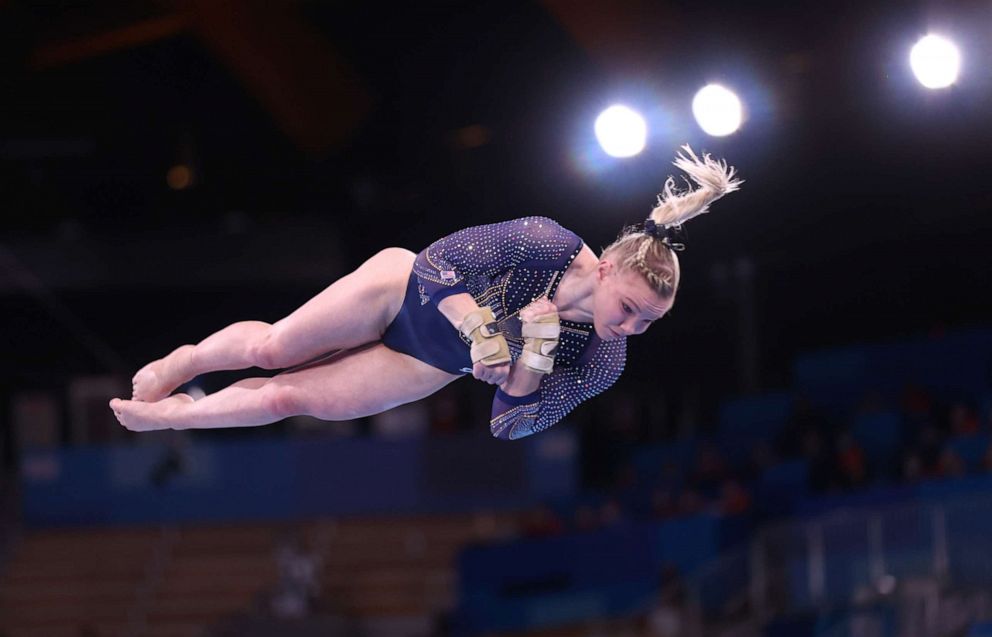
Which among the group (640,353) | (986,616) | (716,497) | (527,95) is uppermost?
(527,95)

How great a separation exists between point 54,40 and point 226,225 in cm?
497

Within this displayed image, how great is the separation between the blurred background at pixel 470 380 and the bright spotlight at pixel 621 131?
0.08m

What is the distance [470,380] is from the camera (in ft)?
55.2

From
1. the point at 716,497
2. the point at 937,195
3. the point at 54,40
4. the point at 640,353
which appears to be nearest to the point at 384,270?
the point at 54,40

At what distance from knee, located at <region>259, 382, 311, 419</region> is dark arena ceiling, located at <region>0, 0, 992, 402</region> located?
15.8 feet

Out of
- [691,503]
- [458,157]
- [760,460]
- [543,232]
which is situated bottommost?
[691,503]

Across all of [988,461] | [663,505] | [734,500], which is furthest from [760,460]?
[988,461]

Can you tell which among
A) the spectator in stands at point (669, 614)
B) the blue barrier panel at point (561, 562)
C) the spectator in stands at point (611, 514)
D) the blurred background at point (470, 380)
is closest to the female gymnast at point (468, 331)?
the blurred background at point (470, 380)

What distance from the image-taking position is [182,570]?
1558 centimetres

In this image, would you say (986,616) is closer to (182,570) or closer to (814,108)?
(814,108)

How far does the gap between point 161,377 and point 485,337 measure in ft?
5.45

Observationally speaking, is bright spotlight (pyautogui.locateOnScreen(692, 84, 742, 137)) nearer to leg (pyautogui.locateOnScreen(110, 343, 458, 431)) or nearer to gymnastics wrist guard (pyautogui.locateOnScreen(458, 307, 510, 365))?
leg (pyautogui.locateOnScreen(110, 343, 458, 431))

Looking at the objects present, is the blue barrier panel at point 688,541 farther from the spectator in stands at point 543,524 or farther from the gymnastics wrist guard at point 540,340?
the gymnastics wrist guard at point 540,340

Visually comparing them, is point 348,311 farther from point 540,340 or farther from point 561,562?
point 561,562
